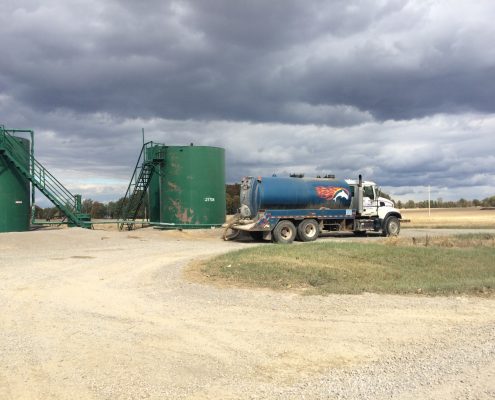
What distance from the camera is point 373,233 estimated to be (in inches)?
1223

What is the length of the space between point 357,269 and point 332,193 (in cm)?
1277

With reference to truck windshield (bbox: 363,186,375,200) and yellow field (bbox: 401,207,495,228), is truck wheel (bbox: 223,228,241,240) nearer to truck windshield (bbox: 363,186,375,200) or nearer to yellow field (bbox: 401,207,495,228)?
truck windshield (bbox: 363,186,375,200)

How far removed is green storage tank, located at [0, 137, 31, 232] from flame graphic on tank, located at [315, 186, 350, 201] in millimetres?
17157

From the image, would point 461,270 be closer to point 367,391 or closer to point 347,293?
point 347,293

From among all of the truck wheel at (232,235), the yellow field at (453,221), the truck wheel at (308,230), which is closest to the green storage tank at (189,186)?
the truck wheel at (232,235)

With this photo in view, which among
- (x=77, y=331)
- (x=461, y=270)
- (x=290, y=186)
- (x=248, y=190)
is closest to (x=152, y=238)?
(x=248, y=190)

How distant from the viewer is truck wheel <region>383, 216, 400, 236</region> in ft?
92.3

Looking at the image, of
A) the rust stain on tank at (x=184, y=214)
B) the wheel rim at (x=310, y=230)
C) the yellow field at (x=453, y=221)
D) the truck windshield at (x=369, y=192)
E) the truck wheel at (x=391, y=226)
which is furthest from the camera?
the yellow field at (x=453, y=221)

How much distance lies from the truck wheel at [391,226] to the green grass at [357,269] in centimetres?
1019

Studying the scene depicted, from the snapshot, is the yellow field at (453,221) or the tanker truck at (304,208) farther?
the yellow field at (453,221)

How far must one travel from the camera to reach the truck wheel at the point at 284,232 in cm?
2419

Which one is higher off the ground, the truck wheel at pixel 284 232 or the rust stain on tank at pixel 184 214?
the rust stain on tank at pixel 184 214

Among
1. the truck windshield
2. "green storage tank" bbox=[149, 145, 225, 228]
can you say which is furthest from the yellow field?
"green storage tank" bbox=[149, 145, 225, 228]

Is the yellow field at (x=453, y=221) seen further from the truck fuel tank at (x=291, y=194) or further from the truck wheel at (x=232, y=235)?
the truck wheel at (x=232, y=235)
